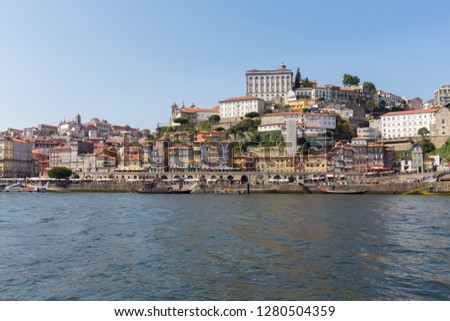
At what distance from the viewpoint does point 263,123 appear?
333 ft

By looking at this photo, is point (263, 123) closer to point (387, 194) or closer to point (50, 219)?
point (387, 194)

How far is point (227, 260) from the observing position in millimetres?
16016

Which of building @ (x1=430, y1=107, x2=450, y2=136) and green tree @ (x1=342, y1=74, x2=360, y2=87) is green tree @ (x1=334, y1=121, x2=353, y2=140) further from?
green tree @ (x1=342, y1=74, x2=360, y2=87)

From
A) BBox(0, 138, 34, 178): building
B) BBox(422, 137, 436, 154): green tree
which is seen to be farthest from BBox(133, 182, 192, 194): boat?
BBox(422, 137, 436, 154): green tree

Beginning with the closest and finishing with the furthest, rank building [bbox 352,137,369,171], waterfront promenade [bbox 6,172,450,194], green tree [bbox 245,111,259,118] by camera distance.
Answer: waterfront promenade [bbox 6,172,450,194] → building [bbox 352,137,369,171] → green tree [bbox 245,111,259,118]

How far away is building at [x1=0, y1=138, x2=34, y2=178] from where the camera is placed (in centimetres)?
9912

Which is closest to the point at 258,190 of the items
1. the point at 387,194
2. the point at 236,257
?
the point at 387,194

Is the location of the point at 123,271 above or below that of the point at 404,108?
below

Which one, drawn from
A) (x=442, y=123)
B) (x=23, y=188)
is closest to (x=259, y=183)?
(x=442, y=123)

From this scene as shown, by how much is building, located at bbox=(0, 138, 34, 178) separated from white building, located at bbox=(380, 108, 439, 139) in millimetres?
85603

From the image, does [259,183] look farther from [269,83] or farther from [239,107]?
[269,83]

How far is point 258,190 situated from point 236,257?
53212mm

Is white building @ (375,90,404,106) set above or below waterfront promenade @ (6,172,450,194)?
above

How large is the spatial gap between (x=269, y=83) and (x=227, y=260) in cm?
11043
